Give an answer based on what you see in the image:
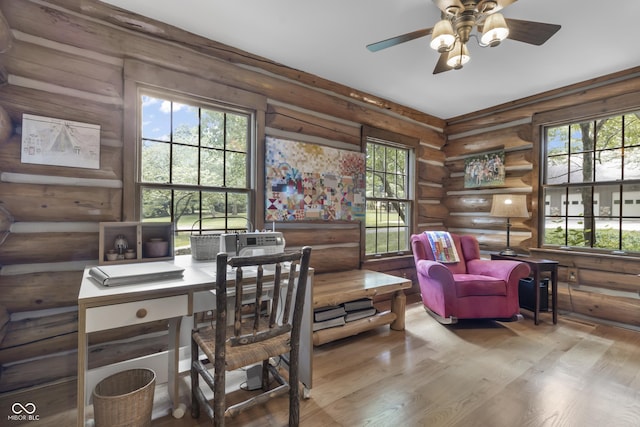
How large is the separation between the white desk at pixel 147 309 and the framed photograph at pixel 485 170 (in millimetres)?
3406

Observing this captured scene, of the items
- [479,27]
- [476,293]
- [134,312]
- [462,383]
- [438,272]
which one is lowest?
[462,383]

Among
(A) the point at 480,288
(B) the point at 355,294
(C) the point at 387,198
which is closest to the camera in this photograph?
(B) the point at 355,294

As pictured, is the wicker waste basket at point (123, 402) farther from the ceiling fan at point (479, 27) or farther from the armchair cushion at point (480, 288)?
the armchair cushion at point (480, 288)

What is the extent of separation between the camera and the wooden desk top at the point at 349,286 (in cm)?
259

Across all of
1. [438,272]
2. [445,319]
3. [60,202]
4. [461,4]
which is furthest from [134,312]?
[445,319]

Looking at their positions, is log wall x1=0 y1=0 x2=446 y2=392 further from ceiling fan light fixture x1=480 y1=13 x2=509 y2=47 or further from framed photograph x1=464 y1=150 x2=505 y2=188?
framed photograph x1=464 y1=150 x2=505 y2=188

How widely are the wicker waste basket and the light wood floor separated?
20 centimetres

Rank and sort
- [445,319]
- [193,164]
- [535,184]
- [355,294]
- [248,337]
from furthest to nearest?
[535,184] → [445,319] → [355,294] → [193,164] → [248,337]

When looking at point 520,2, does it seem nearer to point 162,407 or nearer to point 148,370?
point 148,370

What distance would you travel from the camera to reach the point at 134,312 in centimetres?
142

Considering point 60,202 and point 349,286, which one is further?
point 349,286

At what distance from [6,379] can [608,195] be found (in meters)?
5.48

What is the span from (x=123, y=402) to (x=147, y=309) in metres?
0.51

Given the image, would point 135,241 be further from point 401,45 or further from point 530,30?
point 530,30
